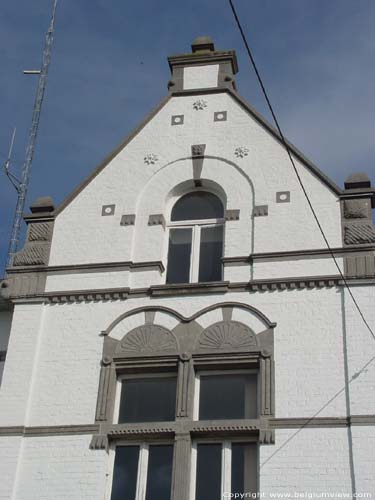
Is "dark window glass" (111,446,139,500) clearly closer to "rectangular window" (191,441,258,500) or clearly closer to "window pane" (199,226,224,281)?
"rectangular window" (191,441,258,500)

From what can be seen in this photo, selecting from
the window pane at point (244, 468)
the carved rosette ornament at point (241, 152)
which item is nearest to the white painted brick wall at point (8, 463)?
the window pane at point (244, 468)

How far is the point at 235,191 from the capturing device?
63.0 ft

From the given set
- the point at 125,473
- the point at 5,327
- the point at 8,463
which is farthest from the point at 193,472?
the point at 5,327

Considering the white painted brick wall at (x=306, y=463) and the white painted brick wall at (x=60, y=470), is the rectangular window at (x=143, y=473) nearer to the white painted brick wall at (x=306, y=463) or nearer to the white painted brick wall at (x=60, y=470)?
the white painted brick wall at (x=60, y=470)

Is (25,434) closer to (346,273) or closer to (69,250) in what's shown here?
(69,250)

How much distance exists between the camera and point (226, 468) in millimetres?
15891

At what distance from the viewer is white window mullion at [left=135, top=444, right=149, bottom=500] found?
15828mm

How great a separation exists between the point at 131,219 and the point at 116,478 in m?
5.56

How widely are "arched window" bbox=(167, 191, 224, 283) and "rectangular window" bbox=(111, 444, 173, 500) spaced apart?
3665 mm

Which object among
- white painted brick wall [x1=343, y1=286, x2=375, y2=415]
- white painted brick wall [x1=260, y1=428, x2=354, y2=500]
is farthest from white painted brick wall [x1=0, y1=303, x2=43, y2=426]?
white painted brick wall [x1=343, y1=286, x2=375, y2=415]

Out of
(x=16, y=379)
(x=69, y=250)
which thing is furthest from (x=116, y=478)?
(x=69, y=250)

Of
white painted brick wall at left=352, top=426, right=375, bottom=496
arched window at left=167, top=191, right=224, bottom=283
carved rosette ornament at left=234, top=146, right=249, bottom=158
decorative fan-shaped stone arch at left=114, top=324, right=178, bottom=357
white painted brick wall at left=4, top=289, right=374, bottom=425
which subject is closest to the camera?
white painted brick wall at left=352, top=426, right=375, bottom=496

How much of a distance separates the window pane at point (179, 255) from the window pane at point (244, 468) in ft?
12.5

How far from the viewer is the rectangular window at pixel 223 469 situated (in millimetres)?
15656
